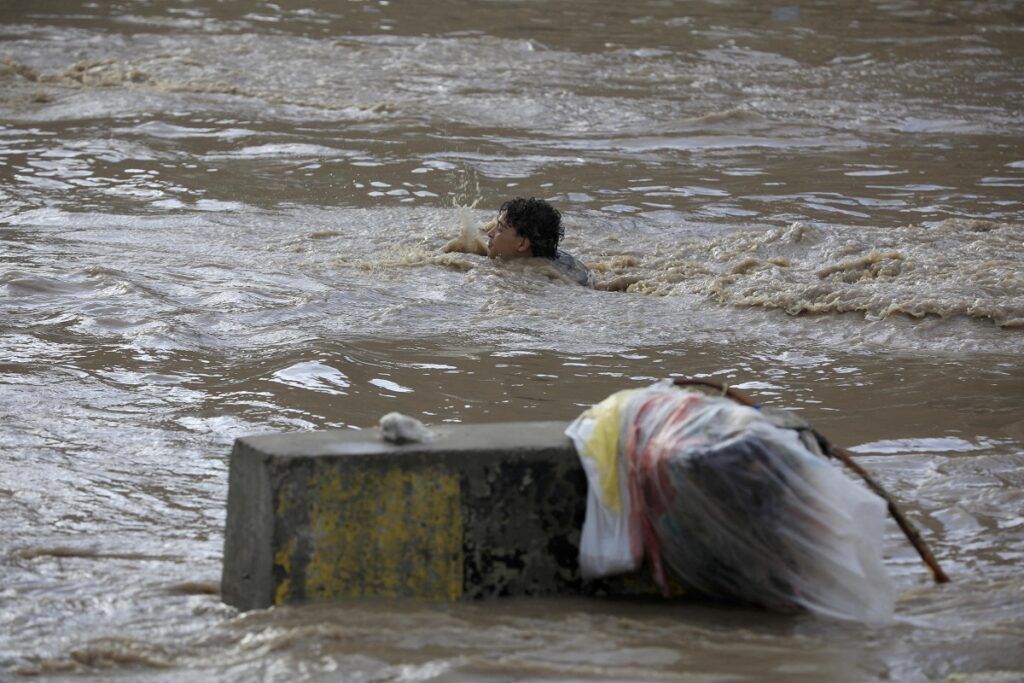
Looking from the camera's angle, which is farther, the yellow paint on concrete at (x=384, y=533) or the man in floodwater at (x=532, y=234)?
the man in floodwater at (x=532, y=234)

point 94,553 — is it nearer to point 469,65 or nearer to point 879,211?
point 879,211

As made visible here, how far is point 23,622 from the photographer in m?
3.73

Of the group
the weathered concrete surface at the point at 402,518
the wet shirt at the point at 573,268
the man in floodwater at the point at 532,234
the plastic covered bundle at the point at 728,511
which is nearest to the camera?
the plastic covered bundle at the point at 728,511

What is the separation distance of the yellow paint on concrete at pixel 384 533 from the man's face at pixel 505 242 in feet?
18.2

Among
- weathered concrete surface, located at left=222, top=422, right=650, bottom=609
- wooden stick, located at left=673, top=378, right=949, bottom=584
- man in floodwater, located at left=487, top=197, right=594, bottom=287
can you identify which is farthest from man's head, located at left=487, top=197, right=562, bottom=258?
weathered concrete surface, located at left=222, top=422, right=650, bottom=609

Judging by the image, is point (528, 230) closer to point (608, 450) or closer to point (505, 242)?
point (505, 242)

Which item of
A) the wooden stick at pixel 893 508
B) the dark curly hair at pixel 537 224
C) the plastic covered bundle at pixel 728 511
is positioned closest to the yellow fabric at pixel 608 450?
the plastic covered bundle at pixel 728 511

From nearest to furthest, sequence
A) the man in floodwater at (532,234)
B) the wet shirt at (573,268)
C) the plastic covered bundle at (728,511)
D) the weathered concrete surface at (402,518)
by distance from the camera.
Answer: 1. the plastic covered bundle at (728,511)
2. the weathered concrete surface at (402,518)
3. the wet shirt at (573,268)
4. the man in floodwater at (532,234)

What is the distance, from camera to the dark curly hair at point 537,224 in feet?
30.3

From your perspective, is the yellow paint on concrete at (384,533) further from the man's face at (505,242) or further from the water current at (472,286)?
the man's face at (505,242)

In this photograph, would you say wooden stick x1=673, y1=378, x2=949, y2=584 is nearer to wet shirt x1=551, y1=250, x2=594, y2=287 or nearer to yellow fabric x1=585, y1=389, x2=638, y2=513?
yellow fabric x1=585, y1=389, x2=638, y2=513

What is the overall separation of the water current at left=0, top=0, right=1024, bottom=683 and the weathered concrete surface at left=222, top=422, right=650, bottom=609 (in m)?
0.08

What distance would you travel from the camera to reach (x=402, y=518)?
12.5 ft

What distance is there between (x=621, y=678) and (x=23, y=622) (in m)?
1.62
